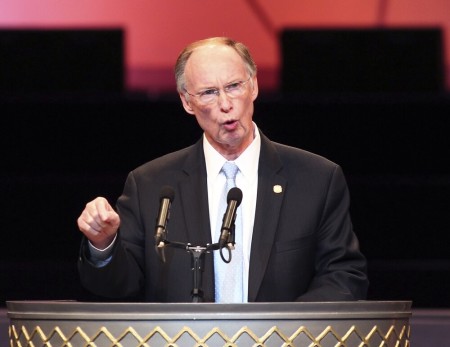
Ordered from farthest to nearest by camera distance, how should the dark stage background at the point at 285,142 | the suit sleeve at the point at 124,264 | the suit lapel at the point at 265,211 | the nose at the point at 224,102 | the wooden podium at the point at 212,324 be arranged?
the dark stage background at the point at 285,142 → the nose at the point at 224,102 → the suit lapel at the point at 265,211 → the suit sleeve at the point at 124,264 → the wooden podium at the point at 212,324

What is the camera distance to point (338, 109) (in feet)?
14.4

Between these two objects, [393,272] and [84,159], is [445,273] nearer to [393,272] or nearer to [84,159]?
[393,272]

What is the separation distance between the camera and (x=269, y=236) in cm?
233

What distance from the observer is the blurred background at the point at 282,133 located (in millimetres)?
4086

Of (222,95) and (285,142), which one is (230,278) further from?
(285,142)

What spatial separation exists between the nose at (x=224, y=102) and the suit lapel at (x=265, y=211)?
0.15m

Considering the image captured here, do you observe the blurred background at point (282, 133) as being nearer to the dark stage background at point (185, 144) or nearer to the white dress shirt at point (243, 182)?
the dark stage background at point (185, 144)

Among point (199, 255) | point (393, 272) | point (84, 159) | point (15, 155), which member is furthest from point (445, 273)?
point (199, 255)

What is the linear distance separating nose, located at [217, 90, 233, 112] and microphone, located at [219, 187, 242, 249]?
481 mm

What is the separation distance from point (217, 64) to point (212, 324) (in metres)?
0.86

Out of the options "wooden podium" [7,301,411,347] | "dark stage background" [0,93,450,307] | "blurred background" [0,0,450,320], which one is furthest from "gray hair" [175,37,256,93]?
"dark stage background" [0,93,450,307]

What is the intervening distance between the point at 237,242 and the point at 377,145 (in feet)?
7.06

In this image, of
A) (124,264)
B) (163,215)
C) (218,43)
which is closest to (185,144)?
(218,43)

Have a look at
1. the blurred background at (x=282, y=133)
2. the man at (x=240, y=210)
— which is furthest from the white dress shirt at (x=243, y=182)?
the blurred background at (x=282, y=133)
